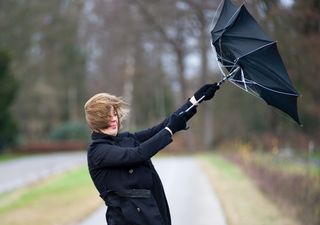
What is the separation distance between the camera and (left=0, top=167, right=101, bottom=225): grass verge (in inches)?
518

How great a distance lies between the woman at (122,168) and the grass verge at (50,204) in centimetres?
847

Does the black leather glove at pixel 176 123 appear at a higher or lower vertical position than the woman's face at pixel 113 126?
lower

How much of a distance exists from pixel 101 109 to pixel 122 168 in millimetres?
428

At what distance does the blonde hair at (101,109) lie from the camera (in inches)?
166

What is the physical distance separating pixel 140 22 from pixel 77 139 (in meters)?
18.1

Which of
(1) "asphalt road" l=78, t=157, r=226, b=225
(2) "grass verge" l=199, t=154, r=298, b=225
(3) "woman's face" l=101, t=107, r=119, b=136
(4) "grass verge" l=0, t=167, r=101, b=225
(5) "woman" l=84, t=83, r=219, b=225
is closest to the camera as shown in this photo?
(5) "woman" l=84, t=83, r=219, b=225

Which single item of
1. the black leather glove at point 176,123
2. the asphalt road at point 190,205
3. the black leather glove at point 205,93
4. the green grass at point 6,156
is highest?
the green grass at point 6,156

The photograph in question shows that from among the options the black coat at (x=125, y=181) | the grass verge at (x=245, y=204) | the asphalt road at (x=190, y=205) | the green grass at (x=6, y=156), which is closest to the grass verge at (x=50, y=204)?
the asphalt road at (x=190, y=205)

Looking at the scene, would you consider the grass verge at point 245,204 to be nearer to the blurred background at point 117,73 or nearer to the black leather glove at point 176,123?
the black leather glove at point 176,123

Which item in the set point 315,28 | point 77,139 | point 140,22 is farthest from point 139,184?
point 77,139

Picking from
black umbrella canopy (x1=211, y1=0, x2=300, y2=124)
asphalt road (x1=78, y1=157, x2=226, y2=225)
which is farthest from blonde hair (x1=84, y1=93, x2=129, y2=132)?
asphalt road (x1=78, y1=157, x2=226, y2=225)

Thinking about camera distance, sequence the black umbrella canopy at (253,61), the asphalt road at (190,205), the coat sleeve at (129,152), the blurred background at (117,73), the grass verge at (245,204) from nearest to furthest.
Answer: the coat sleeve at (129,152) < the black umbrella canopy at (253,61) < the grass verge at (245,204) < the asphalt road at (190,205) < the blurred background at (117,73)

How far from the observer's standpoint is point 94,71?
6869cm

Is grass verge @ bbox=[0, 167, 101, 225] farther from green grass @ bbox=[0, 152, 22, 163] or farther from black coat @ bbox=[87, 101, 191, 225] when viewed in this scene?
green grass @ bbox=[0, 152, 22, 163]
